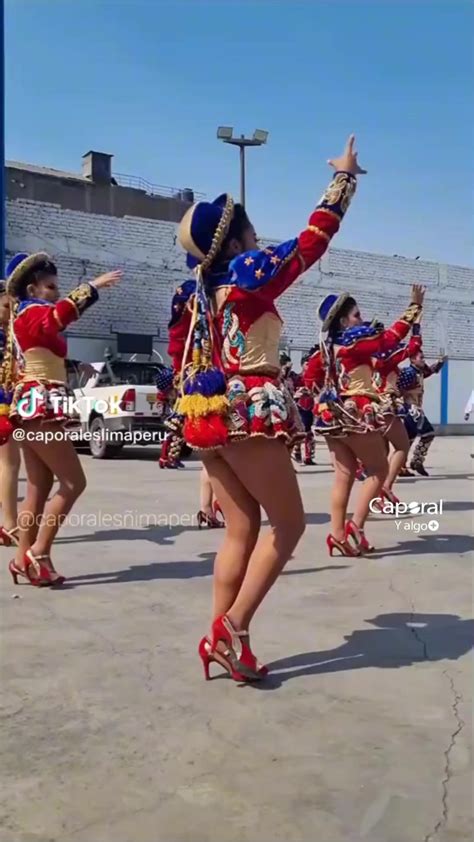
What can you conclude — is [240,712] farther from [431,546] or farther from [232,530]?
[431,546]

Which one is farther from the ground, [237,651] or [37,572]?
[237,651]

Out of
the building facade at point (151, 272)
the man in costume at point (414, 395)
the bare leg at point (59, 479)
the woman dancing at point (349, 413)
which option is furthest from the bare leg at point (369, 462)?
the building facade at point (151, 272)

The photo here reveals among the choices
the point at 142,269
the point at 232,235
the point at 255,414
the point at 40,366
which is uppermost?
the point at 142,269

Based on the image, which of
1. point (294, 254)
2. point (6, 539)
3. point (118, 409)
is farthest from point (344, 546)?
point (118, 409)

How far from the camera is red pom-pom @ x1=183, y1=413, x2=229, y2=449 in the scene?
3.34m

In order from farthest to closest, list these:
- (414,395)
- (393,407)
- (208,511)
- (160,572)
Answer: (414,395) → (393,407) → (208,511) → (160,572)

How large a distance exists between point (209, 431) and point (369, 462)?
2994mm

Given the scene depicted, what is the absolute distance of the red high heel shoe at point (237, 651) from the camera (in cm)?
342

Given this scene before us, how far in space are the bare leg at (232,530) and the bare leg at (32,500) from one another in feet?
6.55

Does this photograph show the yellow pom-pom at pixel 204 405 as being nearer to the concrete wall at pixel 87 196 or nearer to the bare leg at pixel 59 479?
the bare leg at pixel 59 479

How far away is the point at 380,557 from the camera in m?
6.13

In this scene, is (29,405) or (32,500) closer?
(29,405)

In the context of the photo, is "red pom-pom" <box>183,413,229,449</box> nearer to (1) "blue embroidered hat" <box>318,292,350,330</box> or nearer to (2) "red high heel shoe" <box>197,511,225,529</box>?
(1) "blue embroidered hat" <box>318,292,350,330</box>

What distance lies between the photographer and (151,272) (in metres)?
25.4
